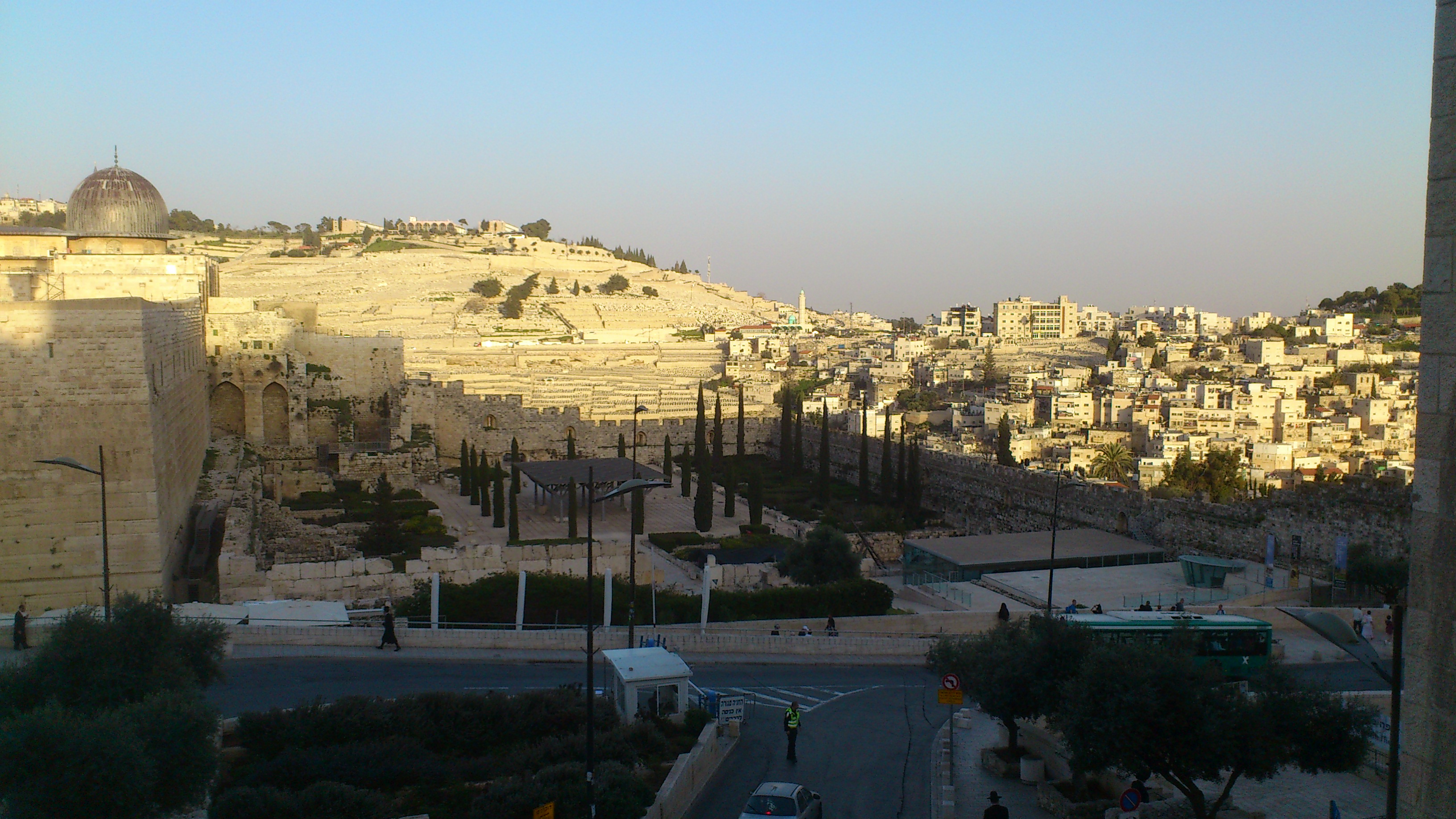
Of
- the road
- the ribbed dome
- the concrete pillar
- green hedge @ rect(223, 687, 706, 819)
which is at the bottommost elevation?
the road

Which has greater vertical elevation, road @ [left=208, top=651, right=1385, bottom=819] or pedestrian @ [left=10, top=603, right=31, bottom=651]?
pedestrian @ [left=10, top=603, right=31, bottom=651]

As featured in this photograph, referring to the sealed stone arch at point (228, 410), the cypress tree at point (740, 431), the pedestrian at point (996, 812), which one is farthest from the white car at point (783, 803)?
the cypress tree at point (740, 431)

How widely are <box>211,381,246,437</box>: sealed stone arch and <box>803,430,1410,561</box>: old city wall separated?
58.4 ft

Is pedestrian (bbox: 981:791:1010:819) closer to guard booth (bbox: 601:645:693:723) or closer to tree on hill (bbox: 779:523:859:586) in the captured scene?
guard booth (bbox: 601:645:693:723)

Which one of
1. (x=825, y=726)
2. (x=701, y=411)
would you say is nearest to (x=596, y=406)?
(x=701, y=411)

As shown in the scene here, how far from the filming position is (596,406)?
44938mm

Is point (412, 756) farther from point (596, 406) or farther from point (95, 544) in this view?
point (596, 406)

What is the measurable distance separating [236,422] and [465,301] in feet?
169

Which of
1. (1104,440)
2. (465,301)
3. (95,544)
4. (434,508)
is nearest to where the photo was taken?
(95,544)

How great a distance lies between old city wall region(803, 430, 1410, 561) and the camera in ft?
64.5

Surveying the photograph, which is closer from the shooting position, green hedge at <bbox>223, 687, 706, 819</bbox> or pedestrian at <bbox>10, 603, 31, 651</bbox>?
green hedge at <bbox>223, 687, 706, 819</bbox>

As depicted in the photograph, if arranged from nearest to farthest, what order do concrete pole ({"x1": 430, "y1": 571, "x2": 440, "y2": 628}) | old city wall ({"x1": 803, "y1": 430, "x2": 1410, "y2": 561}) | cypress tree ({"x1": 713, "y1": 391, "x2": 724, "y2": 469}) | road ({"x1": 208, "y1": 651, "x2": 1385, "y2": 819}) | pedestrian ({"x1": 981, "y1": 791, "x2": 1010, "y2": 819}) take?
1. pedestrian ({"x1": 981, "y1": 791, "x2": 1010, "y2": 819})
2. road ({"x1": 208, "y1": 651, "x2": 1385, "y2": 819})
3. concrete pole ({"x1": 430, "y1": 571, "x2": 440, "y2": 628})
4. old city wall ({"x1": 803, "y1": 430, "x2": 1410, "y2": 561})
5. cypress tree ({"x1": 713, "y1": 391, "x2": 724, "y2": 469})

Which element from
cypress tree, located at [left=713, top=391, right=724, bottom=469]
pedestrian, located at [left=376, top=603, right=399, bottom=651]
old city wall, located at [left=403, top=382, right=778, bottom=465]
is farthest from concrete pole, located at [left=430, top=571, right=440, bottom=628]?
old city wall, located at [left=403, top=382, right=778, bottom=465]

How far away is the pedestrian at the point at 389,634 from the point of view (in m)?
13.9
